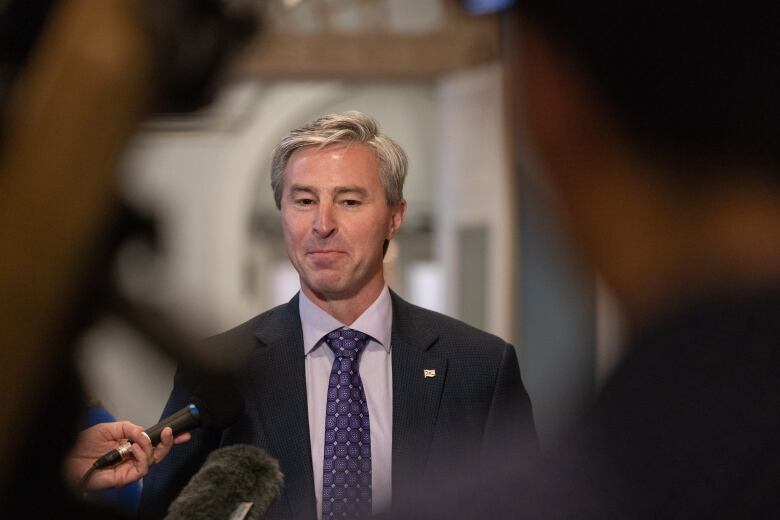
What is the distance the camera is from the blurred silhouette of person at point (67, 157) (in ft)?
0.65

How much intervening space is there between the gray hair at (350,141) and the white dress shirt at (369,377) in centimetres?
9

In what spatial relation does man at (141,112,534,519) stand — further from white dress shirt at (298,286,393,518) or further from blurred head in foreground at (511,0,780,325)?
blurred head in foreground at (511,0,780,325)

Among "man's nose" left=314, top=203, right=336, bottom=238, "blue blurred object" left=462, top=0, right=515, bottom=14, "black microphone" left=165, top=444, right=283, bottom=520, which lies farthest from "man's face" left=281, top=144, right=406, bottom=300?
"blue blurred object" left=462, top=0, right=515, bottom=14

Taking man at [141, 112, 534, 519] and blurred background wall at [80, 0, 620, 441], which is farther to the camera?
man at [141, 112, 534, 519]

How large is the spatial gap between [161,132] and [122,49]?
0.09 ft

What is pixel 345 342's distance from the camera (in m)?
0.77

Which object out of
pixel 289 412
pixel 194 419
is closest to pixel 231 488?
pixel 194 419

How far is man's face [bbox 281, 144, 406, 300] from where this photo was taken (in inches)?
27.3

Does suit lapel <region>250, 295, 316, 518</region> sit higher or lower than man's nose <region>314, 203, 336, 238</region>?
lower

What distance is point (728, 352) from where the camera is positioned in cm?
22

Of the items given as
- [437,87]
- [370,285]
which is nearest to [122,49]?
[437,87]

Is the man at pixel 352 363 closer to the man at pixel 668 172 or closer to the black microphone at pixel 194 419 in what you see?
the black microphone at pixel 194 419

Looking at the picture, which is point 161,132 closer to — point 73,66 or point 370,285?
point 73,66

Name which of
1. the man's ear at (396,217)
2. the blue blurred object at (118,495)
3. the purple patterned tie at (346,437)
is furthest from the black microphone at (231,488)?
the man's ear at (396,217)
